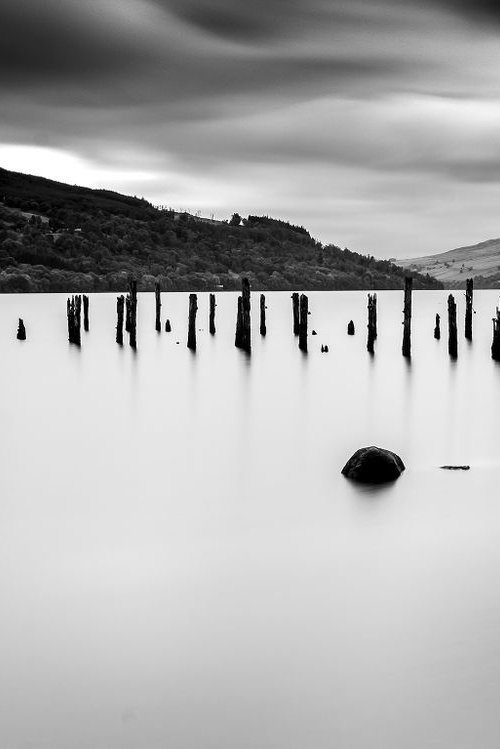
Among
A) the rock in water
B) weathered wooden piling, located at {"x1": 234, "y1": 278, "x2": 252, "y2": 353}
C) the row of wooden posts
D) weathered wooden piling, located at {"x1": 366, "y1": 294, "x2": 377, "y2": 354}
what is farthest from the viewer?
weathered wooden piling, located at {"x1": 366, "y1": 294, "x2": 377, "y2": 354}

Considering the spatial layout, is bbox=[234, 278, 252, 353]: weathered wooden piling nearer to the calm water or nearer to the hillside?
the calm water

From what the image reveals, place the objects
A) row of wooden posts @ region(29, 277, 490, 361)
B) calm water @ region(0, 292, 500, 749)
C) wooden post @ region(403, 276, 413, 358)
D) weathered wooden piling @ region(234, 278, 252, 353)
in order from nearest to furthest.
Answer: calm water @ region(0, 292, 500, 749) → wooden post @ region(403, 276, 413, 358) → row of wooden posts @ region(29, 277, 490, 361) → weathered wooden piling @ region(234, 278, 252, 353)

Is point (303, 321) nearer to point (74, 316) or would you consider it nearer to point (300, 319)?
point (300, 319)

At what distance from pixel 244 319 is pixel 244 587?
2512 cm

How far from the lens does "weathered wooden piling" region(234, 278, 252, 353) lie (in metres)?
29.7

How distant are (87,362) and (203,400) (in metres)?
11.5

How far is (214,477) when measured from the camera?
41.7 ft

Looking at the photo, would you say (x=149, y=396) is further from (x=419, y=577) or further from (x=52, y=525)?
(x=419, y=577)

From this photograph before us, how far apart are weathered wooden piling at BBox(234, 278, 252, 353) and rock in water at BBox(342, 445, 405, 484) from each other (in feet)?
57.4

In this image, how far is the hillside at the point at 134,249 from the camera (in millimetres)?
133250

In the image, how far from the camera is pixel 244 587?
24.6ft

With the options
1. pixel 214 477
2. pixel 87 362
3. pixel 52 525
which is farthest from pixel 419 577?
pixel 87 362

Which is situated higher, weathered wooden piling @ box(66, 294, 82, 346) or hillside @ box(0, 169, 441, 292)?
hillside @ box(0, 169, 441, 292)

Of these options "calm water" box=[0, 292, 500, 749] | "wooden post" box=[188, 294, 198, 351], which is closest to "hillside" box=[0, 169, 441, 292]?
"wooden post" box=[188, 294, 198, 351]
